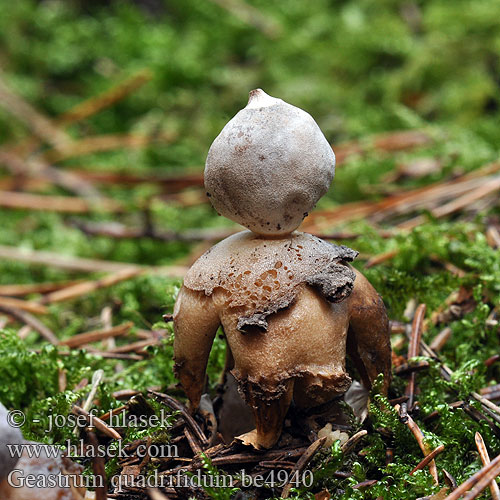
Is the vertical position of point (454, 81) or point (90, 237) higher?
point (454, 81)

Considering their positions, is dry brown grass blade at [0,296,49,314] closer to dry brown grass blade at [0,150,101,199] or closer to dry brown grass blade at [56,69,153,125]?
dry brown grass blade at [0,150,101,199]

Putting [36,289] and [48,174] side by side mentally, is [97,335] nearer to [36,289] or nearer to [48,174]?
[36,289]

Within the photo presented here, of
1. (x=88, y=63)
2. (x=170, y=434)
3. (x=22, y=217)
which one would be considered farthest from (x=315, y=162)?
(x=88, y=63)

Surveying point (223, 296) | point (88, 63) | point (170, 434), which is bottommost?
point (170, 434)

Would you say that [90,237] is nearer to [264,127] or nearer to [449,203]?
[449,203]

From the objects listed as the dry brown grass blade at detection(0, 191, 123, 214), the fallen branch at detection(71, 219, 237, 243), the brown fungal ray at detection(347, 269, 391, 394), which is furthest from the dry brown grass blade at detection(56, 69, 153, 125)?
the brown fungal ray at detection(347, 269, 391, 394)

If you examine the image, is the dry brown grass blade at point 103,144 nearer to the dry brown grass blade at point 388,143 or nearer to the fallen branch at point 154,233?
the fallen branch at point 154,233

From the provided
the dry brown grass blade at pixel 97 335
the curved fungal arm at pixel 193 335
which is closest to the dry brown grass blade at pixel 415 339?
the curved fungal arm at pixel 193 335
